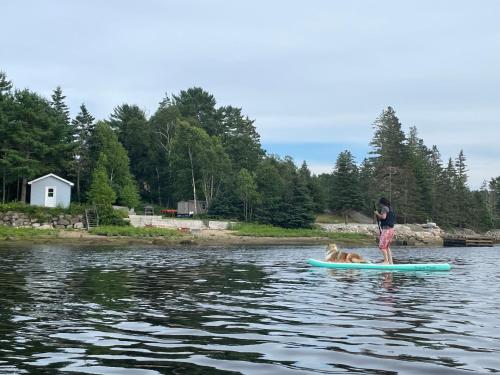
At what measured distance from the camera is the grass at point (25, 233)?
46.0 metres

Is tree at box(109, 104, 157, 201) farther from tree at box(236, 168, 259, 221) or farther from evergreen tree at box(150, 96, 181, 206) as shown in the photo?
tree at box(236, 168, 259, 221)

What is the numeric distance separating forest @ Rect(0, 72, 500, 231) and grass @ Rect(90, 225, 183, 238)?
5974 mm

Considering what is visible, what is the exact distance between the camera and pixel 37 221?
179 feet

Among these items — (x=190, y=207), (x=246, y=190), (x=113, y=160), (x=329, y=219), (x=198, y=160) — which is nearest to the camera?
(x=113, y=160)

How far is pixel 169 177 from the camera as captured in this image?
82.6m

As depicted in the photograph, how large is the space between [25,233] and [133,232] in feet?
31.0

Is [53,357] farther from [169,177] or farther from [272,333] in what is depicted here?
[169,177]

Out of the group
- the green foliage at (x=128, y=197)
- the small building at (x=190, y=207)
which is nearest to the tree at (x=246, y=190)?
the small building at (x=190, y=207)

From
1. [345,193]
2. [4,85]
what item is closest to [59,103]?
[4,85]

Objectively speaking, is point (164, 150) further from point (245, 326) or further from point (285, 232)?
point (245, 326)

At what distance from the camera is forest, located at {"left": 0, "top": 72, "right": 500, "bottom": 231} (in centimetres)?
6197

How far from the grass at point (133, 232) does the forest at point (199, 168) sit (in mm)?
5974

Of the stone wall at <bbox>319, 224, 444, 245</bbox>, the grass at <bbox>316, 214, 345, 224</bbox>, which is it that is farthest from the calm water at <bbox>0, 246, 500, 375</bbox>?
the grass at <bbox>316, 214, 345, 224</bbox>

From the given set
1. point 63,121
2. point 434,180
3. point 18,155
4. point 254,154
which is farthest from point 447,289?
point 434,180
